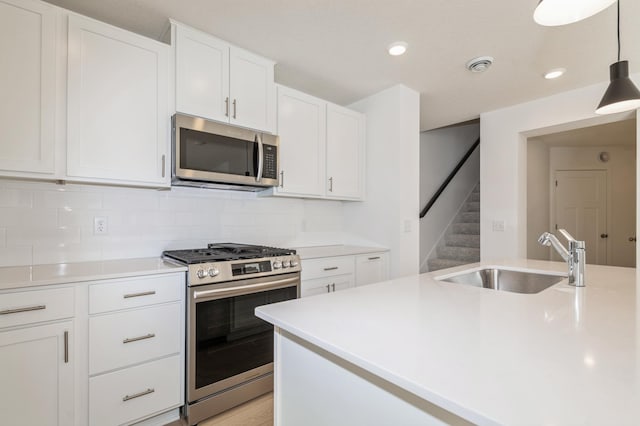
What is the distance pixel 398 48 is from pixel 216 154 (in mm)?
1519

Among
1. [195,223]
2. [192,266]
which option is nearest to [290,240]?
[195,223]

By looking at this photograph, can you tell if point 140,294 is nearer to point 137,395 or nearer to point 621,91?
point 137,395

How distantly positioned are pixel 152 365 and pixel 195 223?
108cm

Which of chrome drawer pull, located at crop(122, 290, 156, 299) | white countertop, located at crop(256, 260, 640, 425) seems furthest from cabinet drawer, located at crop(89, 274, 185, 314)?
white countertop, located at crop(256, 260, 640, 425)

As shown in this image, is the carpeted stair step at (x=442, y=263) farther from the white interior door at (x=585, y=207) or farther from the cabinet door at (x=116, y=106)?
the cabinet door at (x=116, y=106)

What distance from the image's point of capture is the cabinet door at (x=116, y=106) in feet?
5.84

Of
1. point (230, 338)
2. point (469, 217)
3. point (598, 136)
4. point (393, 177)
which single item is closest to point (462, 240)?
point (469, 217)

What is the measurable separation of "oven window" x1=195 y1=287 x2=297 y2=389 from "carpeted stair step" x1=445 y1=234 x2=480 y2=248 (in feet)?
11.9

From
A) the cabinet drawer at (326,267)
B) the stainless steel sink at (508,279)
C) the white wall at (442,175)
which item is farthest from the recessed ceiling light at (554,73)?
the cabinet drawer at (326,267)

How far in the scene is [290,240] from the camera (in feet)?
10.3

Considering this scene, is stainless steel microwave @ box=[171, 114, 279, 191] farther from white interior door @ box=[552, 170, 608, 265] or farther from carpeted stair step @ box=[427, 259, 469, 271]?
white interior door @ box=[552, 170, 608, 265]

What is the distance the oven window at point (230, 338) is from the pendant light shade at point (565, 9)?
6.54 ft

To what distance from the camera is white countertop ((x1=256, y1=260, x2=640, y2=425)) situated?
0.55 metres

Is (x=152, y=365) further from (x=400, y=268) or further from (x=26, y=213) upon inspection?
(x=400, y=268)
